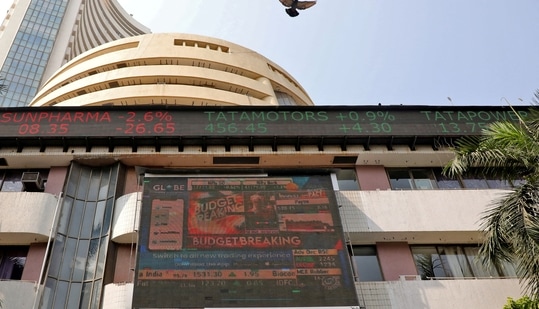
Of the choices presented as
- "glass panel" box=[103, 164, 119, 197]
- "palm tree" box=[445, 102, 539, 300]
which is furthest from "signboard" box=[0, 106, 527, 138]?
"palm tree" box=[445, 102, 539, 300]

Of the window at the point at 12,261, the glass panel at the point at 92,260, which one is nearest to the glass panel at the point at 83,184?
the glass panel at the point at 92,260

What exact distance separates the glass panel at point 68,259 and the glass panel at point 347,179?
10.8 metres

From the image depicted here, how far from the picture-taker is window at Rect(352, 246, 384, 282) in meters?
15.4

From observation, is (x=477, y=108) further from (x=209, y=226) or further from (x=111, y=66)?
(x=111, y=66)

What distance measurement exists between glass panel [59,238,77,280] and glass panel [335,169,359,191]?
10.8 m

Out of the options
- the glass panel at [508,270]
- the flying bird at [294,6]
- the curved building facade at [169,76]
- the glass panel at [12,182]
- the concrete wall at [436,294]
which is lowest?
the concrete wall at [436,294]

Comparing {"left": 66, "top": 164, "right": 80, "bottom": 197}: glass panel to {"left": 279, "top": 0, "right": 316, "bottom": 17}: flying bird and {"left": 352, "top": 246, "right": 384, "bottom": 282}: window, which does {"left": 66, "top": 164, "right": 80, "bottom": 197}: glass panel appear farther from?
{"left": 352, "top": 246, "right": 384, "bottom": 282}: window

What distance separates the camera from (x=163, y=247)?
13523 millimetres

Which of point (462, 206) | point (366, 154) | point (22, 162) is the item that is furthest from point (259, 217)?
point (22, 162)

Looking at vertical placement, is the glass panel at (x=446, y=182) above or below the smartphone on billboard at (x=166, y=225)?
above

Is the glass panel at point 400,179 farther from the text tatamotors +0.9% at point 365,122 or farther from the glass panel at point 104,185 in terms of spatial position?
the glass panel at point 104,185

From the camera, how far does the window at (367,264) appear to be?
1539 centimetres

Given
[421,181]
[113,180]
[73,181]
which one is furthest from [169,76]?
[421,181]

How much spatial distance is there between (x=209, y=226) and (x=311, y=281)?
3.86 metres
